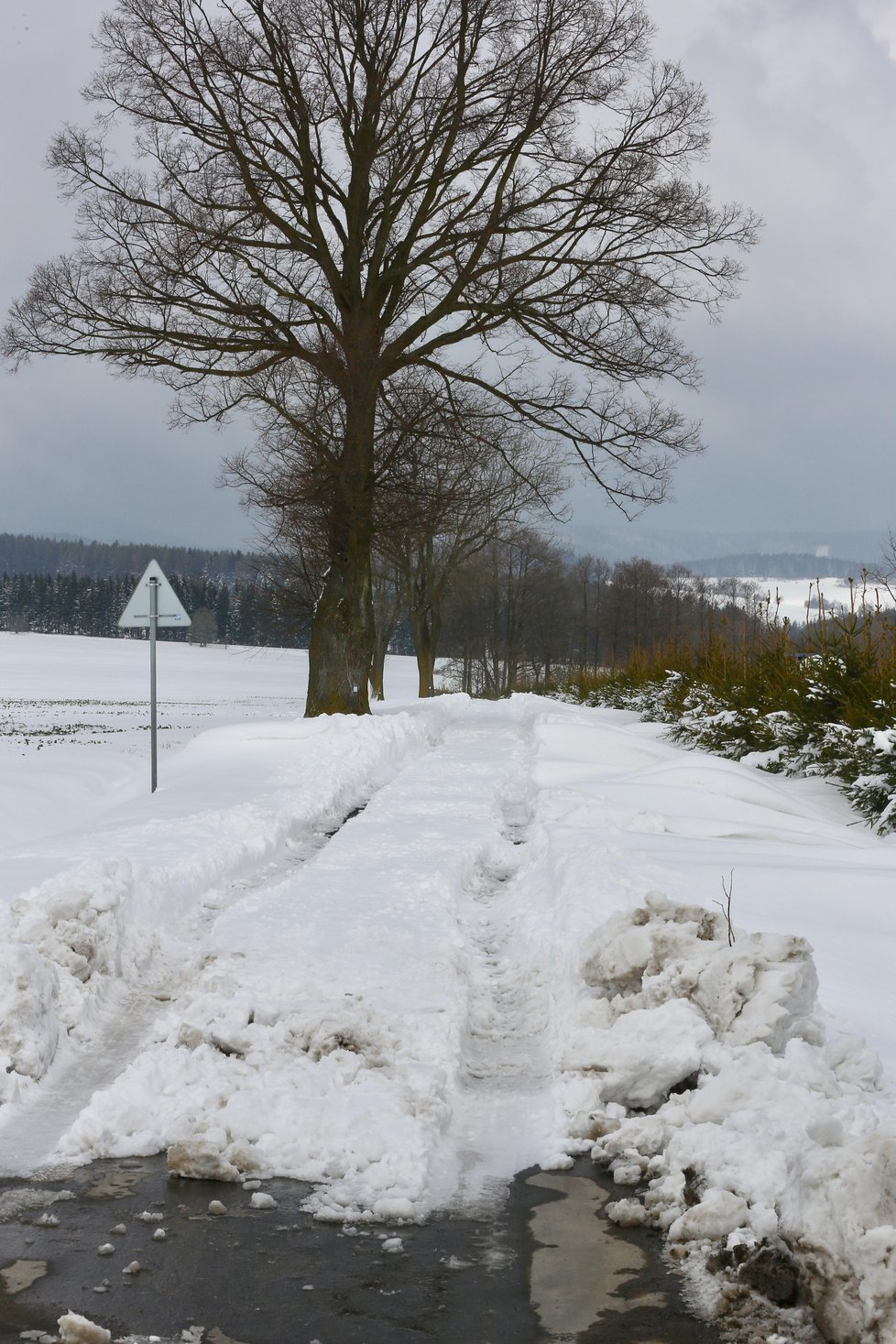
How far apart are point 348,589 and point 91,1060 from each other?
16191 millimetres

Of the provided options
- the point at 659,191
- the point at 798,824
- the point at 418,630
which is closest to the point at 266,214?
the point at 659,191

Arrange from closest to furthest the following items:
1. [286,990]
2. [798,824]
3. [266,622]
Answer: [286,990] < [798,824] < [266,622]

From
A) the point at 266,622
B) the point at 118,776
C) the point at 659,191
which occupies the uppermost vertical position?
the point at 659,191

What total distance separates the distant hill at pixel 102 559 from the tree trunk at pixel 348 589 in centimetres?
13659

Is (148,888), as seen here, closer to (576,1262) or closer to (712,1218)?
(576,1262)

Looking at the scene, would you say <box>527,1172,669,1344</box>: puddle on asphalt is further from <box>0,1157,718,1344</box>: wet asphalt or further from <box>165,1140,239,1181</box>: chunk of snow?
<box>165,1140,239,1181</box>: chunk of snow

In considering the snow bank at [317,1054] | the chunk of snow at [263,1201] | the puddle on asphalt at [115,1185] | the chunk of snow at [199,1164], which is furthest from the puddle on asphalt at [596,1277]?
the puddle on asphalt at [115,1185]

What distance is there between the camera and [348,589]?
68.1 ft

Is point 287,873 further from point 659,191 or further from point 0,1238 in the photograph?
point 659,191

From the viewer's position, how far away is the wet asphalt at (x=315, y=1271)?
2.95 m

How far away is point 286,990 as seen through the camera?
524 centimetres

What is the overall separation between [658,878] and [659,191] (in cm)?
1422

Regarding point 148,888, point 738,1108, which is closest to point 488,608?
point 148,888

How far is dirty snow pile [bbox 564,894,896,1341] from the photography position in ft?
9.71
